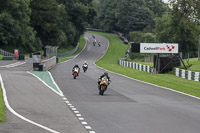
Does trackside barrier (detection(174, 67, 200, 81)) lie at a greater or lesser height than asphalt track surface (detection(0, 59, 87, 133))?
lesser

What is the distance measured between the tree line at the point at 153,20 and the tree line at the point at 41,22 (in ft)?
57.8

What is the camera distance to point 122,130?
1234 centimetres

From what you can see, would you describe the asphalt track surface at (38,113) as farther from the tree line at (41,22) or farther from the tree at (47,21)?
the tree at (47,21)

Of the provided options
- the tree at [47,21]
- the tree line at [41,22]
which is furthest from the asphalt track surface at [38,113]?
the tree at [47,21]

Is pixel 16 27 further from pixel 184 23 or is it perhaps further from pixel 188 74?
pixel 188 74

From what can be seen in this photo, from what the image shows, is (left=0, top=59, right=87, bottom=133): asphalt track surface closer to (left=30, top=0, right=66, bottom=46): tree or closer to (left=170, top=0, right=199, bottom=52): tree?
(left=170, top=0, right=199, bottom=52): tree

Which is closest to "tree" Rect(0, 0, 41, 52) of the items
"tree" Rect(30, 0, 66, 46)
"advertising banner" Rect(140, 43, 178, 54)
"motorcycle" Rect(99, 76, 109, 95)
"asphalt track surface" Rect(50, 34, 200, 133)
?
"tree" Rect(30, 0, 66, 46)

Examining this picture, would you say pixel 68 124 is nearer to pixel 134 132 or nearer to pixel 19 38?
pixel 134 132

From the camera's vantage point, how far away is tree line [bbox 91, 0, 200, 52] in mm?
77562

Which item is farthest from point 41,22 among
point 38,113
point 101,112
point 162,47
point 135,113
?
point 38,113

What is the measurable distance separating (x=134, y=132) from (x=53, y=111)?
489 centimetres

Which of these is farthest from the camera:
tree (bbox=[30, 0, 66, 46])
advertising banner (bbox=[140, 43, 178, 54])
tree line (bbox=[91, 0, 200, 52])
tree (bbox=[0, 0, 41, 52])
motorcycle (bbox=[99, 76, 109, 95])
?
tree (bbox=[30, 0, 66, 46])

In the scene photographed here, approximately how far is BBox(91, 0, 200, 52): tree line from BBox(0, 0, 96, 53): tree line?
17632mm

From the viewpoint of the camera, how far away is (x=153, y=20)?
453ft
